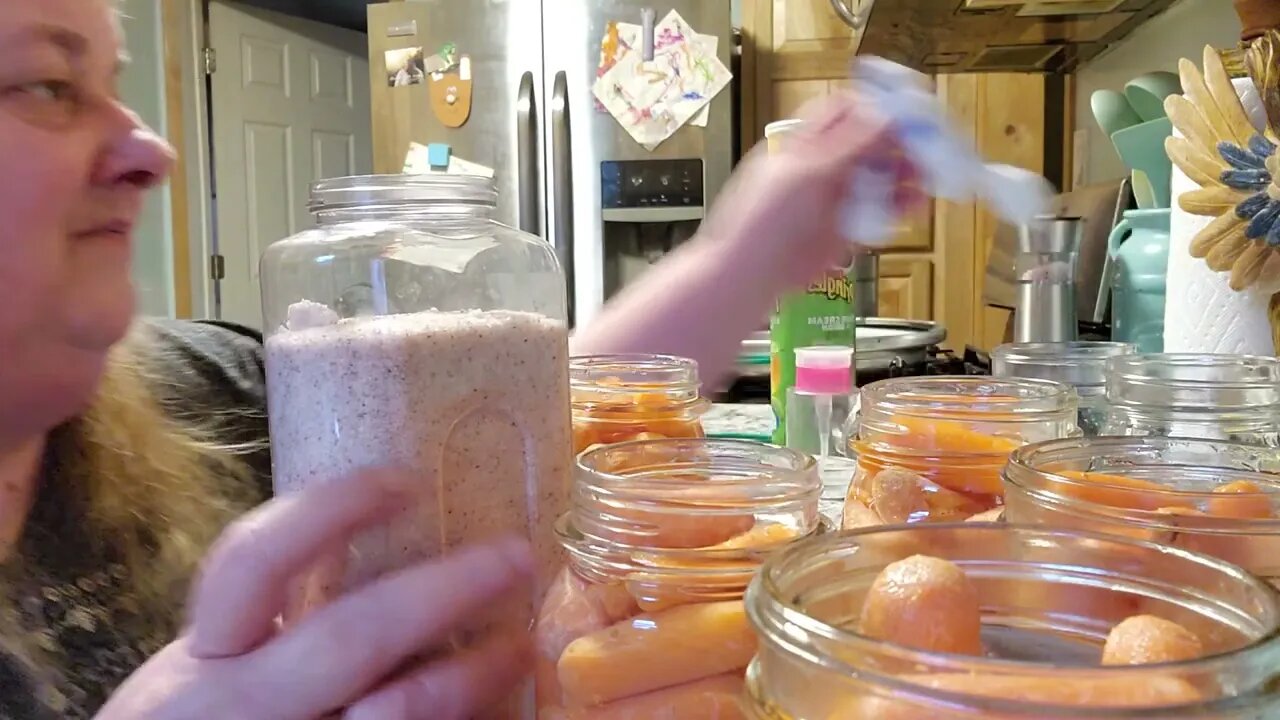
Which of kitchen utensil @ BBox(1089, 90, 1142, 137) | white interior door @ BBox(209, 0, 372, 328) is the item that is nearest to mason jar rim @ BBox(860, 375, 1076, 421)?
kitchen utensil @ BBox(1089, 90, 1142, 137)

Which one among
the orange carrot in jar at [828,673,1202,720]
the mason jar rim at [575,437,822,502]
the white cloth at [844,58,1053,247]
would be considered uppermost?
the white cloth at [844,58,1053,247]

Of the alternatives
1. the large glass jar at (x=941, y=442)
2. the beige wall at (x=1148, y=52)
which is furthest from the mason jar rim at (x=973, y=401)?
the beige wall at (x=1148, y=52)

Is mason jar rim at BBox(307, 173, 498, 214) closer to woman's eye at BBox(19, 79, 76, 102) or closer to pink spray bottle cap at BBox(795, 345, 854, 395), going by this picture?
woman's eye at BBox(19, 79, 76, 102)

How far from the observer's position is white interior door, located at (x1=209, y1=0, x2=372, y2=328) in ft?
10.6

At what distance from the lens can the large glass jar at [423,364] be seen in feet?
1.26

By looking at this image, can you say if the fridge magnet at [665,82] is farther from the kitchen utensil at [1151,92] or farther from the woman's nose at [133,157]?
the woman's nose at [133,157]

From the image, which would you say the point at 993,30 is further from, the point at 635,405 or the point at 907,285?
the point at 635,405

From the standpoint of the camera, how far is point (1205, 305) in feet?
2.67

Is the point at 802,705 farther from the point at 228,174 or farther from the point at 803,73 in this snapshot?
the point at 228,174

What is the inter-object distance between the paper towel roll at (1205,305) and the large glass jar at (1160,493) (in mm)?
430

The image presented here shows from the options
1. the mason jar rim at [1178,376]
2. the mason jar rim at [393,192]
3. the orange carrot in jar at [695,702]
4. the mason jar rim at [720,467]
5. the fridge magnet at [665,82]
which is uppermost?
the fridge magnet at [665,82]

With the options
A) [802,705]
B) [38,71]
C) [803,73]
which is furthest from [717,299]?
[803,73]

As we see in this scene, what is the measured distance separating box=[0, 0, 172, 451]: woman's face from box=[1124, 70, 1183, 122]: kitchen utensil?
1.14 metres

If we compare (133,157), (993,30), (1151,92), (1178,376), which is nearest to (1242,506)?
(1178,376)
